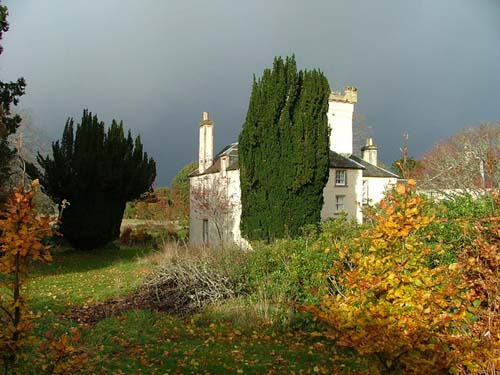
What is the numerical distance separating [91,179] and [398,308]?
21.9 metres

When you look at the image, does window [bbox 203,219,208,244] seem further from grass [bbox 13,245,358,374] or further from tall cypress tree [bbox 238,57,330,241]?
grass [bbox 13,245,358,374]

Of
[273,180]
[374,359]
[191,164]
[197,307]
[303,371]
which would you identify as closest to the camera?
[374,359]

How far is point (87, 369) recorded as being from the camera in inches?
217

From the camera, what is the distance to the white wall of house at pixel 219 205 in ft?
83.4

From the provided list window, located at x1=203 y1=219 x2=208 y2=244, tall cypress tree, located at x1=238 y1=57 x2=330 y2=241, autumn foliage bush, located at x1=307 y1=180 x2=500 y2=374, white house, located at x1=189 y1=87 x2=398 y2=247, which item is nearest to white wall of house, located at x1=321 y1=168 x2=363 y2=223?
white house, located at x1=189 y1=87 x2=398 y2=247

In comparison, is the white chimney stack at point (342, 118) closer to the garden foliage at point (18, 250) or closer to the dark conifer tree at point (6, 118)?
the dark conifer tree at point (6, 118)

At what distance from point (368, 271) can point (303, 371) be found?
3188 mm

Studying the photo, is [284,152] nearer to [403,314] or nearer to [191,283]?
[191,283]

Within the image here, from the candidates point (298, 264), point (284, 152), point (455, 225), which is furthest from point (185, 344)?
point (284, 152)

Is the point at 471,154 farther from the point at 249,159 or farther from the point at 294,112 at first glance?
the point at 249,159

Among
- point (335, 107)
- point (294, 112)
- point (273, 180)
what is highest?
point (335, 107)

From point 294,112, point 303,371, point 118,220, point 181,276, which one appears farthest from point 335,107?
point 303,371

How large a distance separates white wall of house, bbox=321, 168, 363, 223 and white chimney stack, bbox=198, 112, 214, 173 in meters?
7.98

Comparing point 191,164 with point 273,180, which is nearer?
point 273,180
